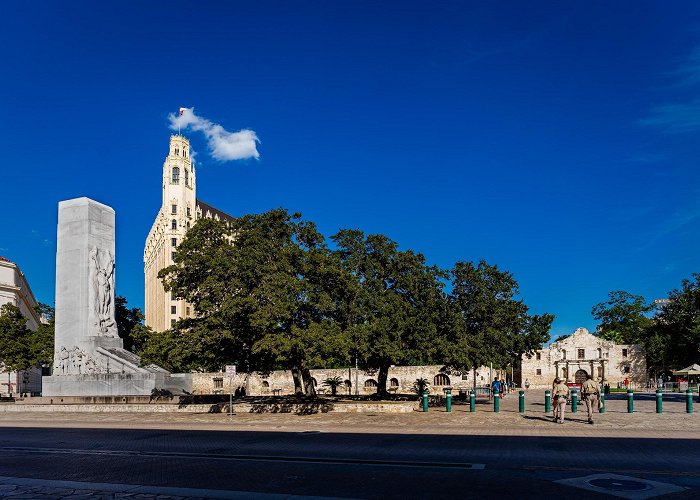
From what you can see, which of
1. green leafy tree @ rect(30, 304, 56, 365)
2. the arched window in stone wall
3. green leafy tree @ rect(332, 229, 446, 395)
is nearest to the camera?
green leafy tree @ rect(332, 229, 446, 395)

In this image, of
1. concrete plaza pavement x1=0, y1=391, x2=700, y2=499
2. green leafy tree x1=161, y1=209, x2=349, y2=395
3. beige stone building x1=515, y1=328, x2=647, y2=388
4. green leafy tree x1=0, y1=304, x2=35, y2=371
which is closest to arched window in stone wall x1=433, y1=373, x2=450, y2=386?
beige stone building x1=515, y1=328, x2=647, y2=388

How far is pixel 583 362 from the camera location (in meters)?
87.5

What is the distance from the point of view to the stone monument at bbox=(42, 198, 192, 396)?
1510 inches

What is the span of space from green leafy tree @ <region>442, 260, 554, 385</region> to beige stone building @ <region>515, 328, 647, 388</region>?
154 feet

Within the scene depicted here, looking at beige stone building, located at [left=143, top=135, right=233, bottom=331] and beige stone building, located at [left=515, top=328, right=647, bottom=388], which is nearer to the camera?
beige stone building, located at [left=515, top=328, right=647, bottom=388]

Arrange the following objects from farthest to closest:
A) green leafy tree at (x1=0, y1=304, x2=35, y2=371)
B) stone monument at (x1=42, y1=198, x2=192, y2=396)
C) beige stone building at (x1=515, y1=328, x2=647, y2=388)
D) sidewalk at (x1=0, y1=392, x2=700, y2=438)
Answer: beige stone building at (x1=515, y1=328, x2=647, y2=388), green leafy tree at (x1=0, y1=304, x2=35, y2=371), stone monument at (x1=42, y1=198, x2=192, y2=396), sidewalk at (x1=0, y1=392, x2=700, y2=438)

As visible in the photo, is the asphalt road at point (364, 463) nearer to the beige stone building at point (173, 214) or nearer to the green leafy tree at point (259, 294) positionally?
the green leafy tree at point (259, 294)

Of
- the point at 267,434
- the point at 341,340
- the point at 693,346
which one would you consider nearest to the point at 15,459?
the point at 267,434

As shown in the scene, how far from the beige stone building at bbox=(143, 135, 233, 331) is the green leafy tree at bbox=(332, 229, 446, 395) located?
296 feet

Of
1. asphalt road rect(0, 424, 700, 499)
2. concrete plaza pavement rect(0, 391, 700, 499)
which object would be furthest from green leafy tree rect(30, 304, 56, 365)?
asphalt road rect(0, 424, 700, 499)

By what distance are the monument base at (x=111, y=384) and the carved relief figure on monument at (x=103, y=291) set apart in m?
4.03

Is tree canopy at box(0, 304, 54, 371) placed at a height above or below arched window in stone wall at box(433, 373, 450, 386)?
above

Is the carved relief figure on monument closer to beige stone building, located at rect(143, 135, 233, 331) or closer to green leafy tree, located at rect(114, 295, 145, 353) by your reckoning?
green leafy tree, located at rect(114, 295, 145, 353)

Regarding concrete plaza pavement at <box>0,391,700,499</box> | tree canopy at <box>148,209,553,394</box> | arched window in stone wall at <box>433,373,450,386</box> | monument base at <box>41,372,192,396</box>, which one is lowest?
arched window in stone wall at <box>433,373,450,386</box>
